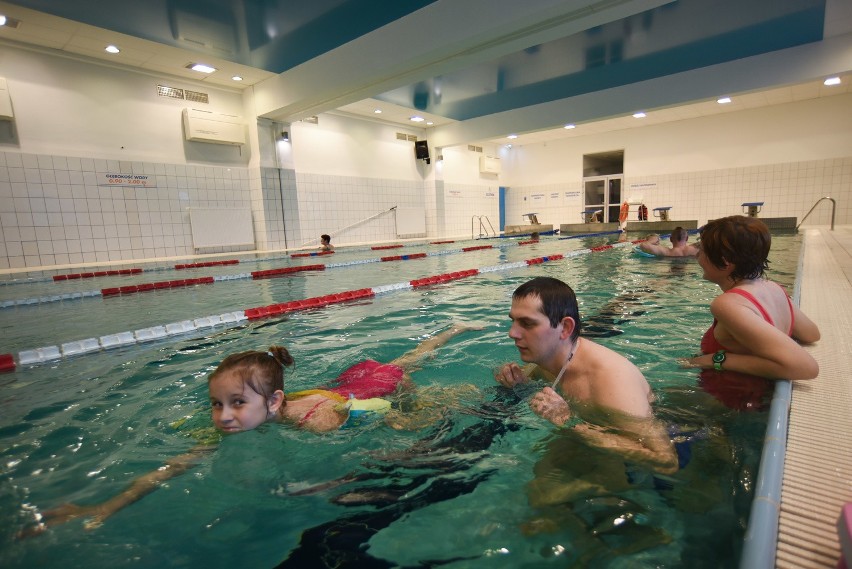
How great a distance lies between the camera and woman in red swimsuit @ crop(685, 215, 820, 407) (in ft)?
5.99

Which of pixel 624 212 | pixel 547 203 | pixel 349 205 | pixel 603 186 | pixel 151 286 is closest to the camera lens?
pixel 151 286

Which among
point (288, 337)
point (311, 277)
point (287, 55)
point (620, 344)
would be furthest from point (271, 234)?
point (620, 344)

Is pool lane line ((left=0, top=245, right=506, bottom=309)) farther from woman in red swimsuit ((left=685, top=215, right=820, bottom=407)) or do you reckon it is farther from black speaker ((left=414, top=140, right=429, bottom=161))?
black speaker ((left=414, top=140, right=429, bottom=161))

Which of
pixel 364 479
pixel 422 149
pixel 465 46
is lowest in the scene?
pixel 364 479

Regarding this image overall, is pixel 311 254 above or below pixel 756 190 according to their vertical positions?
below

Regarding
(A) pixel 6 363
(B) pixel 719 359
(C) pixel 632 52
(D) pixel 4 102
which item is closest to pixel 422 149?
(C) pixel 632 52

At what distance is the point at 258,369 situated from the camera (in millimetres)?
1862

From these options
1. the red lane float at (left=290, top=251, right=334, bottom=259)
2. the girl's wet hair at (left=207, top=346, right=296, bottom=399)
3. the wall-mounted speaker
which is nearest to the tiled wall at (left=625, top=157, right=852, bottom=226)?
the wall-mounted speaker

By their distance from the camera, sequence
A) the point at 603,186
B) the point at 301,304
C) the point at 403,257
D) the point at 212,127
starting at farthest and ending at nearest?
the point at 603,186 < the point at 212,127 < the point at 403,257 < the point at 301,304

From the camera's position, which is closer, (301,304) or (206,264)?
(301,304)

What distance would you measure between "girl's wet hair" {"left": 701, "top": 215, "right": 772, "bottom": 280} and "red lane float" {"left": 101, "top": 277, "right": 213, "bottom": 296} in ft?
23.0

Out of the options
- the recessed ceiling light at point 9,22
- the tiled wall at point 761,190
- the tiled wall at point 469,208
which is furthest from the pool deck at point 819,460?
the tiled wall at point 469,208

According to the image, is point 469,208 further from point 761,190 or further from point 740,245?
point 740,245

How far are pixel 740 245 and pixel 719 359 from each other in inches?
21.7
